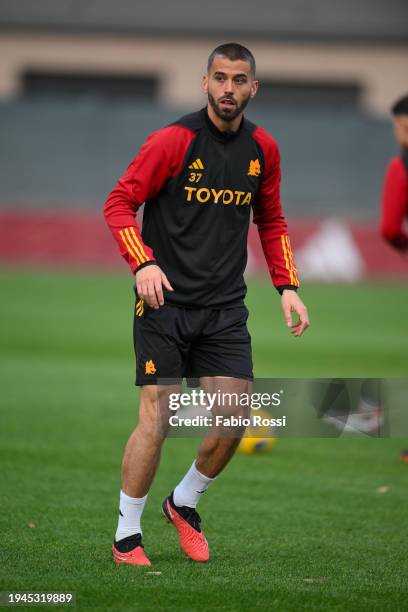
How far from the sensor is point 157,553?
228 inches

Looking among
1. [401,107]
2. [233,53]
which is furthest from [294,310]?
[233,53]

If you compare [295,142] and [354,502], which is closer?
[354,502]

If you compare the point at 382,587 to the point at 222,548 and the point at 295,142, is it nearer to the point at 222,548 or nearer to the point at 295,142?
the point at 222,548

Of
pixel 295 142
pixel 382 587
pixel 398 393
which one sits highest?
pixel 295 142

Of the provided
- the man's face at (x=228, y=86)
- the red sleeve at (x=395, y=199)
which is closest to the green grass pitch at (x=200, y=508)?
the red sleeve at (x=395, y=199)

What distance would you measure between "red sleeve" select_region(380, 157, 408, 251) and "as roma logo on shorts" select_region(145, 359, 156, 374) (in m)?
1.37

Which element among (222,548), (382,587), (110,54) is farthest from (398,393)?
(110,54)

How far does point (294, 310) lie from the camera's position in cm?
571

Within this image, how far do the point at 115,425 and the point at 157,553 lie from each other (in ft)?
12.6

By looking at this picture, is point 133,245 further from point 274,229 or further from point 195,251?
point 274,229

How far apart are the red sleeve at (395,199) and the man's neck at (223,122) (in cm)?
75

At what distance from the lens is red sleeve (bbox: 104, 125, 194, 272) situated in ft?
17.5

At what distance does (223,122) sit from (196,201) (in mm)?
384

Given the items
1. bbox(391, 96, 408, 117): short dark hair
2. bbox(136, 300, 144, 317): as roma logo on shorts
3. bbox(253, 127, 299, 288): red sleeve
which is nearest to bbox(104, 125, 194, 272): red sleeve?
bbox(136, 300, 144, 317): as roma logo on shorts
